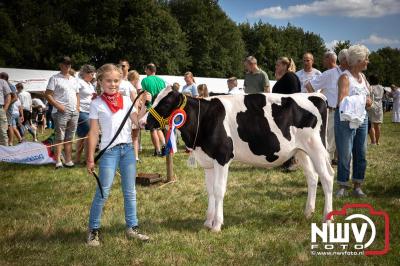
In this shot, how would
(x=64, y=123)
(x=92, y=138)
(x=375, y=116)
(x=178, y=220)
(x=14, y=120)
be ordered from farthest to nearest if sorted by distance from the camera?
(x=14, y=120), (x=375, y=116), (x=64, y=123), (x=178, y=220), (x=92, y=138)

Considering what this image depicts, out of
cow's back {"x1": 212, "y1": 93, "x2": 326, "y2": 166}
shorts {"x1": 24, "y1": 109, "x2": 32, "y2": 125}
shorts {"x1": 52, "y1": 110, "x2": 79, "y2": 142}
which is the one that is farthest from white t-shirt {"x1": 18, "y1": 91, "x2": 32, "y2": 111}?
cow's back {"x1": 212, "y1": 93, "x2": 326, "y2": 166}

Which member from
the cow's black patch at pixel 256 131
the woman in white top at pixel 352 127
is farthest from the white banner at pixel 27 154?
the woman in white top at pixel 352 127

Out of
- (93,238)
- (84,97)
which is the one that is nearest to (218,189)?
(93,238)

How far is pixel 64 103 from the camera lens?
9.32 meters

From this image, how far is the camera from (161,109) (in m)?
5.15

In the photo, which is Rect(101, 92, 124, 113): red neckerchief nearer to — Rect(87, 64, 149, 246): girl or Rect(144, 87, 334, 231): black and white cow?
Rect(87, 64, 149, 246): girl

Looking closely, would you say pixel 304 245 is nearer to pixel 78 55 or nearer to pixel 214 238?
pixel 214 238

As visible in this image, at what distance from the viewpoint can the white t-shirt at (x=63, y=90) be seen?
366 inches

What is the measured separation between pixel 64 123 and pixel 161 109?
5071mm

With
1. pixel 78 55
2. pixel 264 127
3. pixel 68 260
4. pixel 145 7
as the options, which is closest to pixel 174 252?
pixel 68 260

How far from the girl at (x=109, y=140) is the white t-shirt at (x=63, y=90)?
491 centimetres

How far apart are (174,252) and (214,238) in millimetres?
636

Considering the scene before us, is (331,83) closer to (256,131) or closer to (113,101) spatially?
(256,131)

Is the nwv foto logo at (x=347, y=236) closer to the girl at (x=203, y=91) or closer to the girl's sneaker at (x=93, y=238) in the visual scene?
the girl's sneaker at (x=93, y=238)
